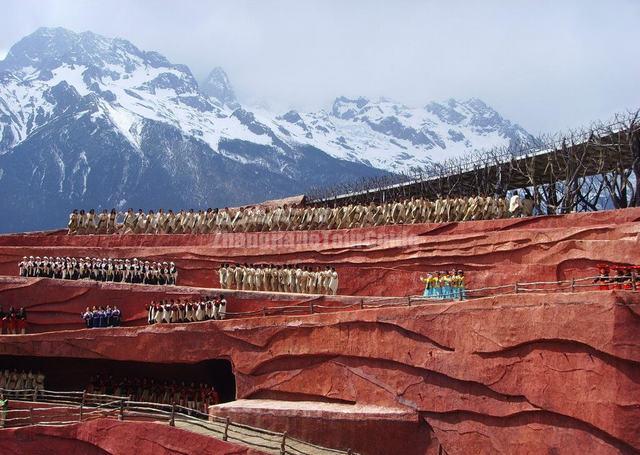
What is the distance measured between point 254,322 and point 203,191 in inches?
2687

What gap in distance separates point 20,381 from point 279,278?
792 cm

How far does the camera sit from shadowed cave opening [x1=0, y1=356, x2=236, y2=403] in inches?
926

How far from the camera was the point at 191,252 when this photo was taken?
1036 inches

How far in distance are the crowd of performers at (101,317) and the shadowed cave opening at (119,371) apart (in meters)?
1.15

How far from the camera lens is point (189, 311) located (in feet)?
73.3

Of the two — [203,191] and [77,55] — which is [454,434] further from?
[77,55]

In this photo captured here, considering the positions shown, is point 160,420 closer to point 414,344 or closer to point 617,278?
point 414,344

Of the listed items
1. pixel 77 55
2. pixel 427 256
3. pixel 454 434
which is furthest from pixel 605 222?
pixel 77 55

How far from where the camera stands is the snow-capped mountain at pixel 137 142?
85.4 m

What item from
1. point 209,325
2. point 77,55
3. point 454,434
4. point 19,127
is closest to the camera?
point 454,434

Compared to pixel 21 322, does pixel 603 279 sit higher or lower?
Result: higher

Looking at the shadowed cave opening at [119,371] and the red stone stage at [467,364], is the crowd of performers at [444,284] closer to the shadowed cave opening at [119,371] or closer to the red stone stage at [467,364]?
the red stone stage at [467,364]

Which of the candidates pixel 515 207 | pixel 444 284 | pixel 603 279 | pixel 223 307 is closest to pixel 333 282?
pixel 223 307

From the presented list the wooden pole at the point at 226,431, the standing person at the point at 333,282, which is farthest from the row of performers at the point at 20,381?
the standing person at the point at 333,282
